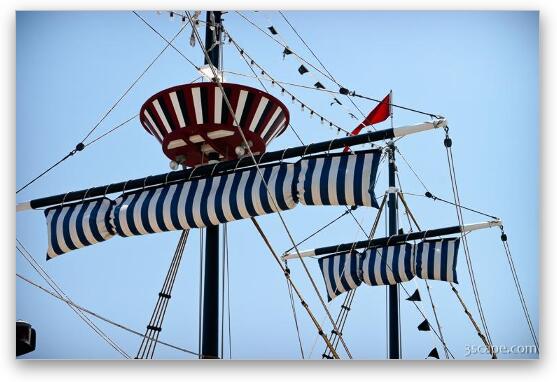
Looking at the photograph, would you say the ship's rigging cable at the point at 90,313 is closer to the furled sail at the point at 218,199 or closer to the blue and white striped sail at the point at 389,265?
the furled sail at the point at 218,199

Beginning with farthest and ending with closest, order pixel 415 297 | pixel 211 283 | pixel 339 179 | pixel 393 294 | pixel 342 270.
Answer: pixel 342 270
pixel 393 294
pixel 415 297
pixel 339 179
pixel 211 283

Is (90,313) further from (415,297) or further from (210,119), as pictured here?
(415,297)

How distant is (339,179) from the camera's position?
355 inches

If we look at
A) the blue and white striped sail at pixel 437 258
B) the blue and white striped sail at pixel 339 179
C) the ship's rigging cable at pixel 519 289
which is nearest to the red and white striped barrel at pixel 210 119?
the blue and white striped sail at pixel 339 179

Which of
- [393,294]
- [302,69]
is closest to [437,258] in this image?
[393,294]

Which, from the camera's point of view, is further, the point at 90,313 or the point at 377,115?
the point at 377,115

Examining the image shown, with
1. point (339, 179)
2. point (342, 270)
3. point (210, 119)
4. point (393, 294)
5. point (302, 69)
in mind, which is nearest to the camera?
point (339, 179)

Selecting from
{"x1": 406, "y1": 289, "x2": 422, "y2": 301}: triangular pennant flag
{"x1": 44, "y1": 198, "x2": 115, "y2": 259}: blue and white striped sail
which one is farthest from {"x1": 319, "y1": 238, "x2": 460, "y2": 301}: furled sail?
{"x1": 44, "y1": 198, "x2": 115, "y2": 259}: blue and white striped sail

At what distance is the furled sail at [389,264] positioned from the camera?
1312 cm

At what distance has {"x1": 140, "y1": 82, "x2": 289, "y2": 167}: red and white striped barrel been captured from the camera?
9.43 meters

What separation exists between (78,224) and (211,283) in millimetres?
1617

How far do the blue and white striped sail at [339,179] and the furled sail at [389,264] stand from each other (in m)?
4.11

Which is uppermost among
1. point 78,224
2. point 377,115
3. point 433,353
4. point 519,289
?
point 377,115

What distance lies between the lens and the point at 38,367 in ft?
27.1
